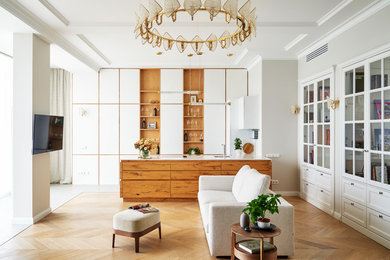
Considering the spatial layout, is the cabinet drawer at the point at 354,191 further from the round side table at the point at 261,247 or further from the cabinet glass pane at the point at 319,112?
the round side table at the point at 261,247

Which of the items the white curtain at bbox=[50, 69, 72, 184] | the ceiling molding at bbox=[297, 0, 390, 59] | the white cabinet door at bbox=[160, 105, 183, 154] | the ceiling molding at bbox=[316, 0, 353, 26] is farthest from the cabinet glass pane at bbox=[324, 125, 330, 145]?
the white curtain at bbox=[50, 69, 72, 184]

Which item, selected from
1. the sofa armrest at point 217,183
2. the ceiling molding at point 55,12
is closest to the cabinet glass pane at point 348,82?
the sofa armrest at point 217,183

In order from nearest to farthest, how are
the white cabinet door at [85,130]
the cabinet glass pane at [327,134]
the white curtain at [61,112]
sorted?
the cabinet glass pane at [327,134] → the white cabinet door at [85,130] → the white curtain at [61,112]

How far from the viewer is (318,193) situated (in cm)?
518

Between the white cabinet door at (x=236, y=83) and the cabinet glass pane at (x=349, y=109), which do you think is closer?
the cabinet glass pane at (x=349, y=109)

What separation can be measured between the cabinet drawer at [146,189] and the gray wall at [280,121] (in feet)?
7.43

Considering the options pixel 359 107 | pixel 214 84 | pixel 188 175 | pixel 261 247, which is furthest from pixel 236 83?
pixel 261 247

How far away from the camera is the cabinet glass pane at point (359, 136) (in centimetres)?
390

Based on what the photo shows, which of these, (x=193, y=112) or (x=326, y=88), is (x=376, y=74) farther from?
(x=193, y=112)

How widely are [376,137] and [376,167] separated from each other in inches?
15.2

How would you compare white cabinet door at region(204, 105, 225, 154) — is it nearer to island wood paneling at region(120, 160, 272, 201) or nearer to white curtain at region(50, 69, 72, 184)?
island wood paneling at region(120, 160, 272, 201)

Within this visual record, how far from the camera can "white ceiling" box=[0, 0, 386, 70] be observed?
373cm

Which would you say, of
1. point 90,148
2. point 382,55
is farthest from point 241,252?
point 90,148

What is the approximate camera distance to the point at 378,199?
3539mm
